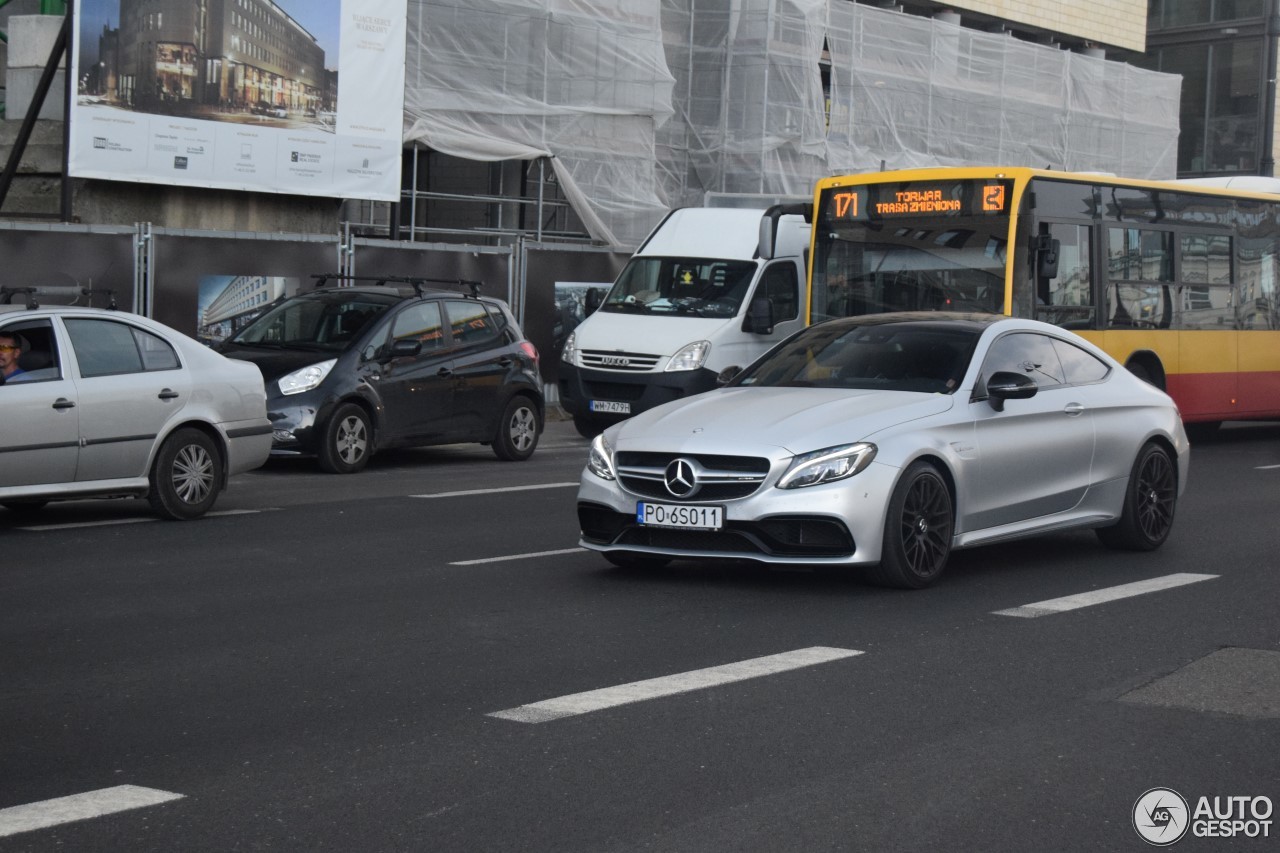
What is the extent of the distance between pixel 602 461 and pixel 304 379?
6690 mm

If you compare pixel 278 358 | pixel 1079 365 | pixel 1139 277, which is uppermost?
pixel 1139 277

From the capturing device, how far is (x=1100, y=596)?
8992mm

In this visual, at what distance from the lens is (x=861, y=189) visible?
→ 18.2 meters

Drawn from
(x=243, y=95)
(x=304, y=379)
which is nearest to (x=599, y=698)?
(x=304, y=379)

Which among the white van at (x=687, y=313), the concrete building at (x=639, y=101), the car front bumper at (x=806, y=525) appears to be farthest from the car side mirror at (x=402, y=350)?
the car front bumper at (x=806, y=525)

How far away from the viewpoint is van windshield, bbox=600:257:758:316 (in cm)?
2008

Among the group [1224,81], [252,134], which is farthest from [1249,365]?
[1224,81]

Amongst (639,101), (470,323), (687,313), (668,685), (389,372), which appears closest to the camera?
(668,685)

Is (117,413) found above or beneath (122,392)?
beneath

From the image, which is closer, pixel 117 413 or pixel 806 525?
pixel 806 525

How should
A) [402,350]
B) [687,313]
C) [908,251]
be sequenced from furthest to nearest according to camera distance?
[687,313] < [908,251] < [402,350]

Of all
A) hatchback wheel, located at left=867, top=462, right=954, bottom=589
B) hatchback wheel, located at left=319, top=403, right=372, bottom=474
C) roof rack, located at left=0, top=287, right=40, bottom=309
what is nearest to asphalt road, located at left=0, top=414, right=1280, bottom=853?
hatchback wheel, located at left=867, top=462, right=954, bottom=589

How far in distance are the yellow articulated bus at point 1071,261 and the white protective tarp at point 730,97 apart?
821cm

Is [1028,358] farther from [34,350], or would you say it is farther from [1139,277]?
[1139,277]
